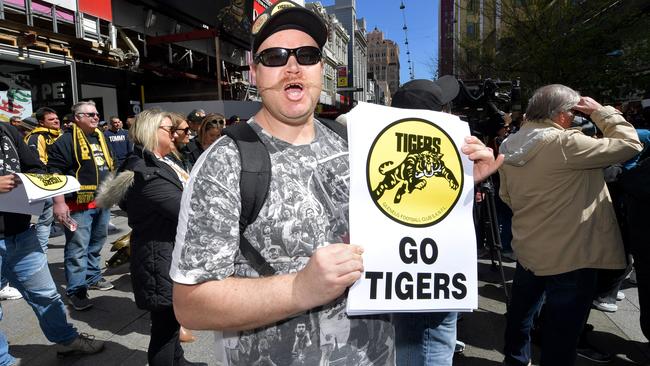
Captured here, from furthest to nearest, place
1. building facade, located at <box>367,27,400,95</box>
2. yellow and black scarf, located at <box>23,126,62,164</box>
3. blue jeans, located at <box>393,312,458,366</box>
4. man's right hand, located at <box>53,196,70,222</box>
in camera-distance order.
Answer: building facade, located at <box>367,27,400,95</box> → yellow and black scarf, located at <box>23,126,62,164</box> → man's right hand, located at <box>53,196,70,222</box> → blue jeans, located at <box>393,312,458,366</box>

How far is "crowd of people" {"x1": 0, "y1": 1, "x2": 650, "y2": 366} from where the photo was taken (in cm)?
99

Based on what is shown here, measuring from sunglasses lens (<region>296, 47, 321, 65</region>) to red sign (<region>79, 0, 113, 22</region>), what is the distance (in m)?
14.1

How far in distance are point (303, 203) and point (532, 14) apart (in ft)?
45.9

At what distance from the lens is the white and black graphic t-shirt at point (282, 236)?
0.98m

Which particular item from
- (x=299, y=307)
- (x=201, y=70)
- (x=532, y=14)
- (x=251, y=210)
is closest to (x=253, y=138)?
(x=251, y=210)

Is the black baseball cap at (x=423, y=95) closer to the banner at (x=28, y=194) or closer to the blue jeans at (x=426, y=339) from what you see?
the blue jeans at (x=426, y=339)

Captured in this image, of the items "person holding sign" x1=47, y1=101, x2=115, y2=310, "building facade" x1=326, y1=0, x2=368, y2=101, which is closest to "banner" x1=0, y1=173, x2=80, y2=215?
"person holding sign" x1=47, y1=101, x2=115, y2=310

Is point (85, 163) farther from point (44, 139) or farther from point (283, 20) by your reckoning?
point (283, 20)

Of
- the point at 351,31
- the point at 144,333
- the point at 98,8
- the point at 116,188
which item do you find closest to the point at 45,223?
the point at 144,333

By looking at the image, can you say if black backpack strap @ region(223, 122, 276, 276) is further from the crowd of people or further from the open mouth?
the open mouth

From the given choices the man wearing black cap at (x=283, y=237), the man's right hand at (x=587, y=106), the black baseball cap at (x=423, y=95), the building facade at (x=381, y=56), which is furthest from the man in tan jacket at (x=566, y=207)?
the building facade at (x=381, y=56)

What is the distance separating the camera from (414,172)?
50.3 inches

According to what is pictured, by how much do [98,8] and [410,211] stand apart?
50.2ft

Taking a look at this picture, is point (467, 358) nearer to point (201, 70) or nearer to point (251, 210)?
point (251, 210)
